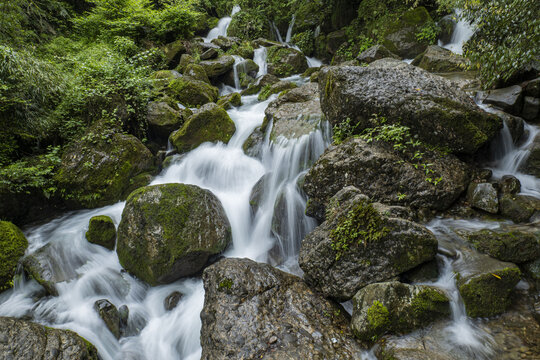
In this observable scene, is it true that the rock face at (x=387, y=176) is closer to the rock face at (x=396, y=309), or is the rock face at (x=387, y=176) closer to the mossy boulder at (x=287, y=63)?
the rock face at (x=396, y=309)

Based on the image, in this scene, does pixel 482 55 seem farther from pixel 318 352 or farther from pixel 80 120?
pixel 80 120

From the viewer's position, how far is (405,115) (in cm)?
444

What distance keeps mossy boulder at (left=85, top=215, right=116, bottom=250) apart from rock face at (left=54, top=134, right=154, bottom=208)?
4.07 feet

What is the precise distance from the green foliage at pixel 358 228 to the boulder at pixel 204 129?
5377 mm

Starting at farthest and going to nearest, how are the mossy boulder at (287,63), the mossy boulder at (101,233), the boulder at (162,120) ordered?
the mossy boulder at (287,63)
the boulder at (162,120)
the mossy boulder at (101,233)

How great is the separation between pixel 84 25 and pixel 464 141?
17.2m

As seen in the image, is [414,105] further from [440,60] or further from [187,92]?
[187,92]

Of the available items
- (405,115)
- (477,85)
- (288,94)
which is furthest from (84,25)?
(477,85)

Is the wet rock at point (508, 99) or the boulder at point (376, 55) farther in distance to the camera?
the boulder at point (376, 55)

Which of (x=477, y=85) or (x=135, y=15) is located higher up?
(x=135, y=15)

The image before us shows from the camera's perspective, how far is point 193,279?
4.69 m

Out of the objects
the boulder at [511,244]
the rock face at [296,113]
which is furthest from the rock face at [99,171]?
the boulder at [511,244]

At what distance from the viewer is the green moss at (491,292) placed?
2.74 m

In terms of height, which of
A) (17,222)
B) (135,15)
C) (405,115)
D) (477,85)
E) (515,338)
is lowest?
(17,222)
